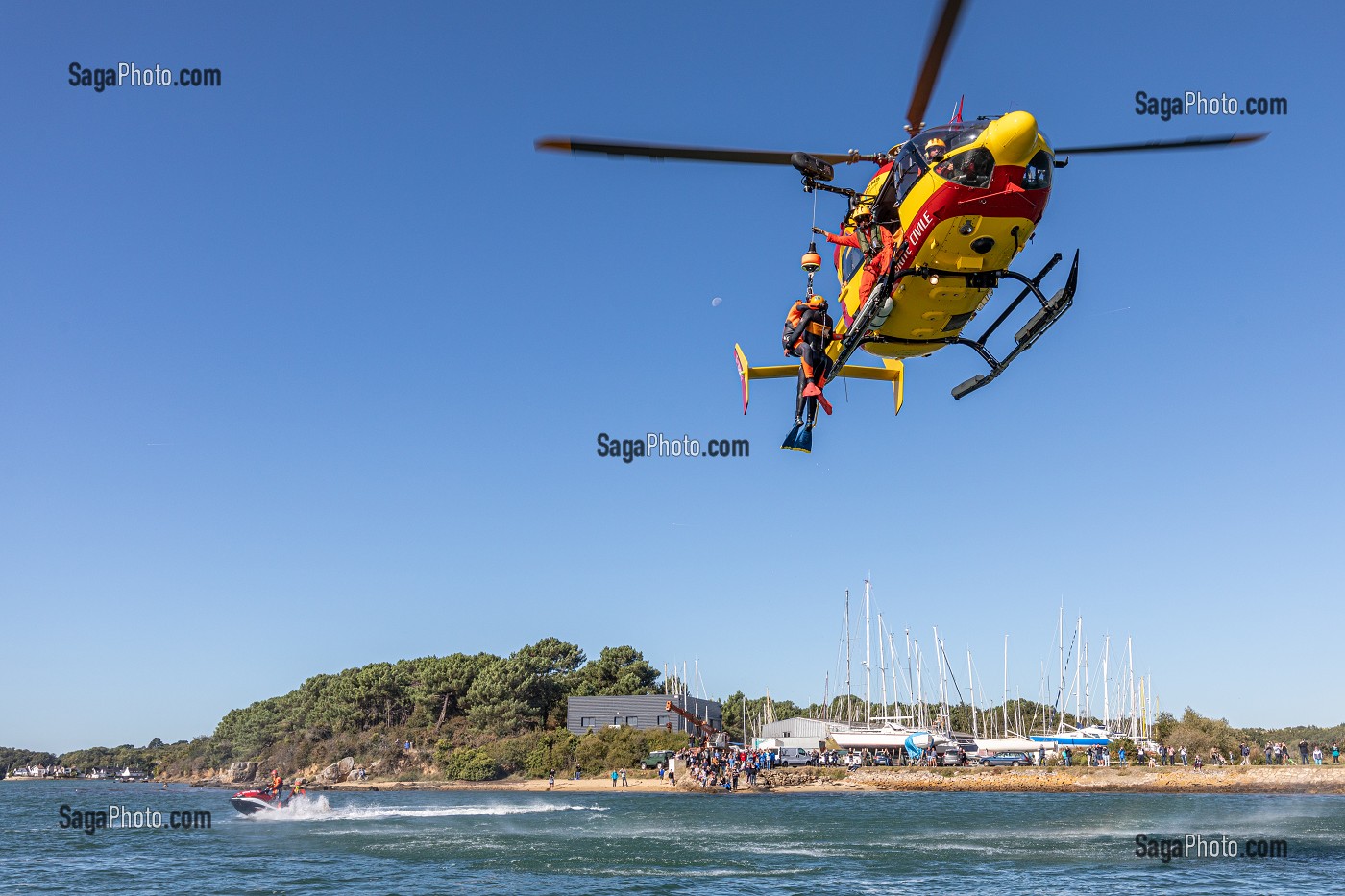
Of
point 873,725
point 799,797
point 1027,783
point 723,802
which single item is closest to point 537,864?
point 723,802

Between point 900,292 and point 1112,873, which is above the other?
point 900,292

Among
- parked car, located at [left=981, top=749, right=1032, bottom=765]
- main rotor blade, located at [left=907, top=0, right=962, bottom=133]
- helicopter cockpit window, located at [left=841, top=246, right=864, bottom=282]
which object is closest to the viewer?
main rotor blade, located at [left=907, top=0, right=962, bottom=133]

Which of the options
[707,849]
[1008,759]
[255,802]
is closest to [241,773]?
[255,802]

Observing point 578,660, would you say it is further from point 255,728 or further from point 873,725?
point 255,728

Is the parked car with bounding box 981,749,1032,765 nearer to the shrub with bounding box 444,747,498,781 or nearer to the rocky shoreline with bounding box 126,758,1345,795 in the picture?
the rocky shoreline with bounding box 126,758,1345,795

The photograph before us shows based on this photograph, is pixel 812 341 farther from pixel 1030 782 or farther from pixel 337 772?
pixel 337 772

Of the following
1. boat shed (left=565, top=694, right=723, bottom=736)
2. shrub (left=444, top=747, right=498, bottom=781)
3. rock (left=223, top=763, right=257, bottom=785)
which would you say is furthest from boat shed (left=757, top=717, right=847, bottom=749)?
rock (left=223, top=763, right=257, bottom=785)

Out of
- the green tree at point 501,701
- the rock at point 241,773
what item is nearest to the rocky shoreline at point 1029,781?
the green tree at point 501,701
